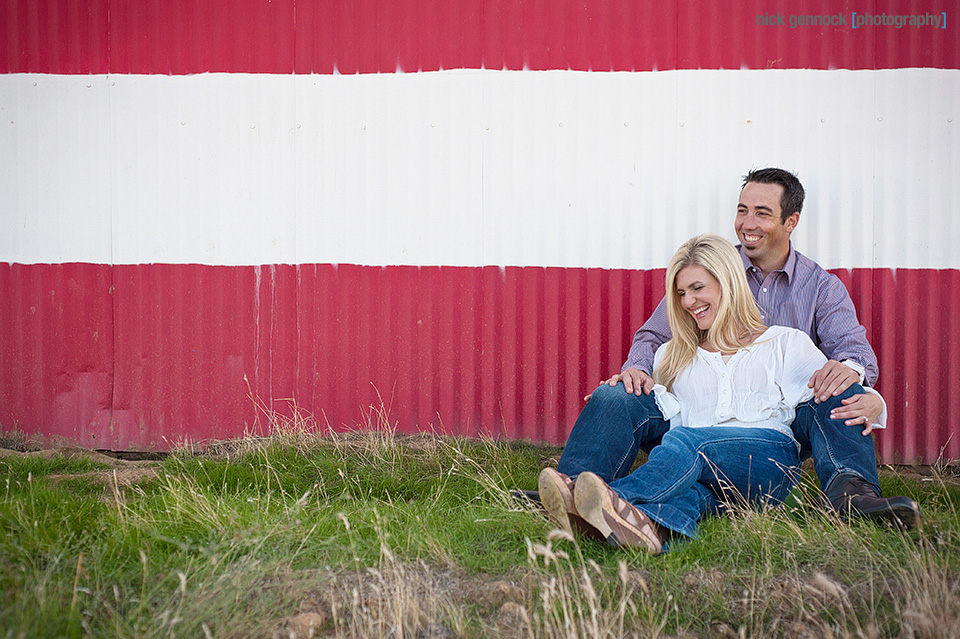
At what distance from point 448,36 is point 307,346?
2310mm

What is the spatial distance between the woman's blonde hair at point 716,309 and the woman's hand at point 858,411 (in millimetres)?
498

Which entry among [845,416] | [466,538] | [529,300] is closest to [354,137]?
[529,300]

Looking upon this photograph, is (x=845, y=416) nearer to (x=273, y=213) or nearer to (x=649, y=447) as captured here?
(x=649, y=447)

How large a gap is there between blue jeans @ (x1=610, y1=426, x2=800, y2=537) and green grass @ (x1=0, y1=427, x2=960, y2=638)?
0.10 meters

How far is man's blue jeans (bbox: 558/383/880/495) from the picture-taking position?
2.91 m

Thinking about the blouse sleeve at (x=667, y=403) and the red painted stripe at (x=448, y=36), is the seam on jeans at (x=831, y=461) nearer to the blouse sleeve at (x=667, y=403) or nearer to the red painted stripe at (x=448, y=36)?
the blouse sleeve at (x=667, y=403)

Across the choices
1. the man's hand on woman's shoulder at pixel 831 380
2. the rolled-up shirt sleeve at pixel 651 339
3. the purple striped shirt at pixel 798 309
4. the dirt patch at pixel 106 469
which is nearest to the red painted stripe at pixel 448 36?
the purple striped shirt at pixel 798 309

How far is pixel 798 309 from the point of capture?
3.89m

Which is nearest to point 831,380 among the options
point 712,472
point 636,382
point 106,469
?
point 712,472

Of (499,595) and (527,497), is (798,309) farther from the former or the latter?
(499,595)

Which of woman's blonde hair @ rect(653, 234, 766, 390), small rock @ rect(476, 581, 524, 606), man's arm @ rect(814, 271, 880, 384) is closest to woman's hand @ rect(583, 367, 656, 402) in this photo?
woman's blonde hair @ rect(653, 234, 766, 390)

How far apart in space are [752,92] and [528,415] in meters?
2.57

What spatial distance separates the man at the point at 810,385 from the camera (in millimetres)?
2879

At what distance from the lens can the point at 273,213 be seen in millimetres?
4832
